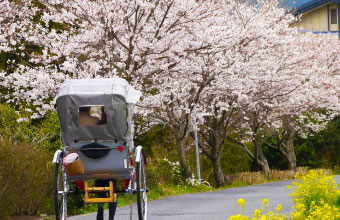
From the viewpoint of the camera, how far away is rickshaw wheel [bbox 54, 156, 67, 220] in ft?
25.7

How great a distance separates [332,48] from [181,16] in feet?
61.9

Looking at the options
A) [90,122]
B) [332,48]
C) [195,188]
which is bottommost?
[195,188]

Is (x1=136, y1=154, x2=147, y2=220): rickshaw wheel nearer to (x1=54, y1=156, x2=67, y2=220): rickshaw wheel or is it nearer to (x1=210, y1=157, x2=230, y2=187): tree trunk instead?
(x1=54, y1=156, x2=67, y2=220): rickshaw wheel

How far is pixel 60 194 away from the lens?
8148mm

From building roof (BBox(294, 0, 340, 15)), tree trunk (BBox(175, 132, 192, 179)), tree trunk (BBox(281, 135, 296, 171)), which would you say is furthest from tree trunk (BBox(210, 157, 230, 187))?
building roof (BBox(294, 0, 340, 15))

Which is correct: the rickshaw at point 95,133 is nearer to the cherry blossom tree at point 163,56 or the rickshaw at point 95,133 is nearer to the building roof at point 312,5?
the cherry blossom tree at point 163,56

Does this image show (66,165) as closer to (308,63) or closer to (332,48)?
(308,63)

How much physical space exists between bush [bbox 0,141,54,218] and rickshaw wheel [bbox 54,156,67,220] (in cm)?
274

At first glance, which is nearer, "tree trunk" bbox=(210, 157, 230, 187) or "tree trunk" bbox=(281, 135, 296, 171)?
"tree trunk" bbox=(210, 157, 230, 187)

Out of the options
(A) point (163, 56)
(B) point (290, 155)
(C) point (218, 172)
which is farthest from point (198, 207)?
(B) point (290, 155)

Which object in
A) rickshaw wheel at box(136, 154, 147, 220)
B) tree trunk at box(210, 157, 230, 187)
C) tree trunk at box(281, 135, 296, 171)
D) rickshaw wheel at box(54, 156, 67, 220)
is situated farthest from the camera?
tree trunk at box(281, 135, 296, 171)

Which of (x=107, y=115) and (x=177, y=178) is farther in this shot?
(x=177, y=178)

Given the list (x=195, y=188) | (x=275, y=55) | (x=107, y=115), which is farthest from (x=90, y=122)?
(x=275, y=55)

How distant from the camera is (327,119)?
31.6m
